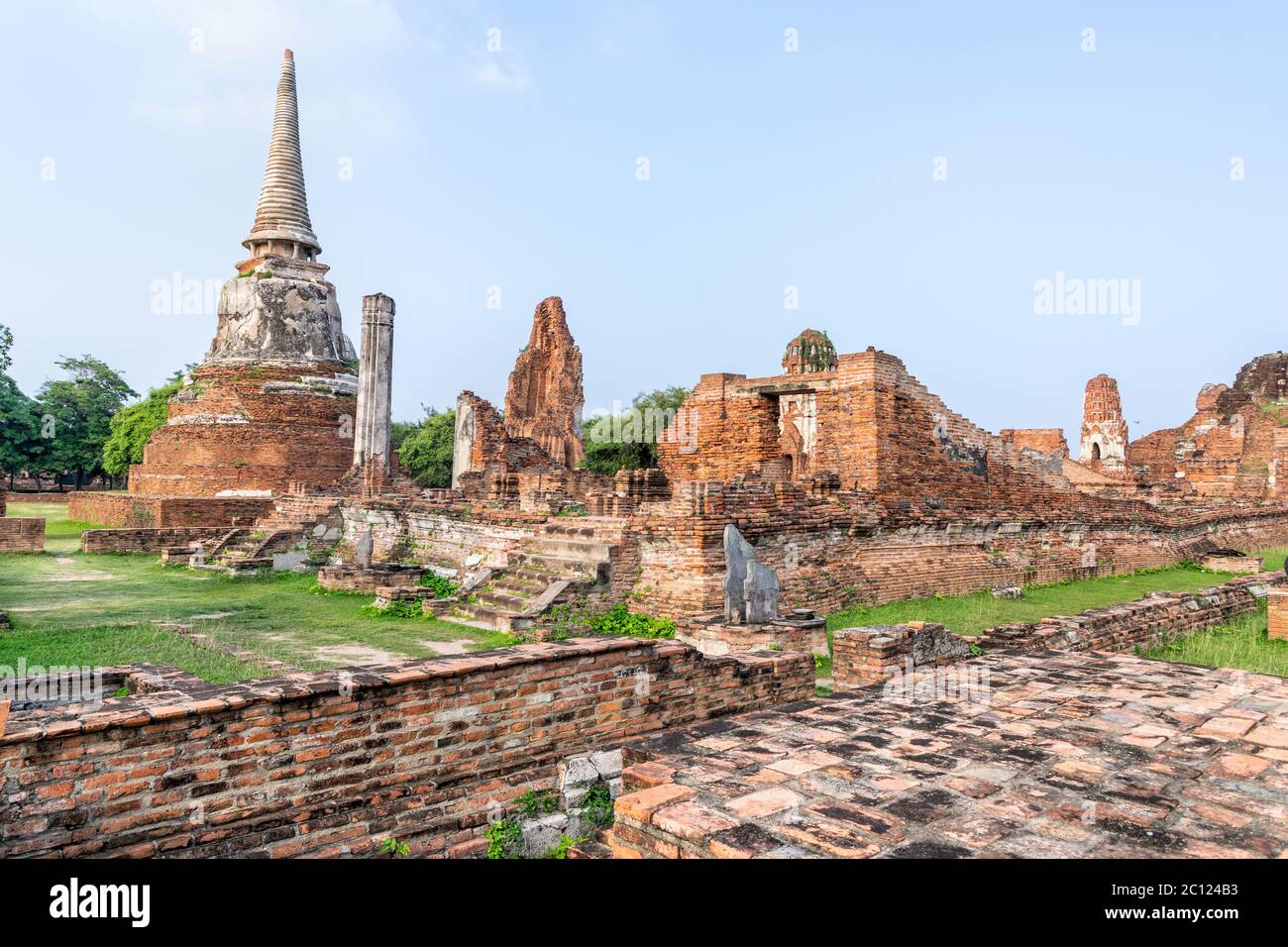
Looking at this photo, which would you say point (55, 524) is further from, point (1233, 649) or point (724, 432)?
point (1233, 649)

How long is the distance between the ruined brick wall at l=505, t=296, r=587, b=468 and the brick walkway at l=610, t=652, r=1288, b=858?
101ft

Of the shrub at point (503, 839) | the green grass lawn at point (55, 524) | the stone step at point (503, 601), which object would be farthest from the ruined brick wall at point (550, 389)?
the shrub at point (503, 839)

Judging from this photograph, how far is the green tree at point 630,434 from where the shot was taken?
34062mm

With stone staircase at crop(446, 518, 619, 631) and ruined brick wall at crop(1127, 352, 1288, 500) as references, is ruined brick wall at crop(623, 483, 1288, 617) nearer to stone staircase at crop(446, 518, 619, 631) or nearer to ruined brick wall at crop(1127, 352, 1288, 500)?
stone staircase at crop(446, 518, 619, 631)

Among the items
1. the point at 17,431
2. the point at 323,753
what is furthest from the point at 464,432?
the point at 17,431

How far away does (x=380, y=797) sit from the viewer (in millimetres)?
3920

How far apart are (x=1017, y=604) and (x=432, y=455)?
28.9m

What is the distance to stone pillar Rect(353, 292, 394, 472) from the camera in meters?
19.5

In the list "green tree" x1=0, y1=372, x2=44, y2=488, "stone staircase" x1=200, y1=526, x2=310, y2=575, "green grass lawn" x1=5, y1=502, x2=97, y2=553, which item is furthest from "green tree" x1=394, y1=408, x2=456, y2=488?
"stone staircase" x1=200, y1=526, x2=310, y2=575

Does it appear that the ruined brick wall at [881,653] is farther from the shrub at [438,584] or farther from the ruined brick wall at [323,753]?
the shrub at [438,584]

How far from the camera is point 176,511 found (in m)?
19.5
